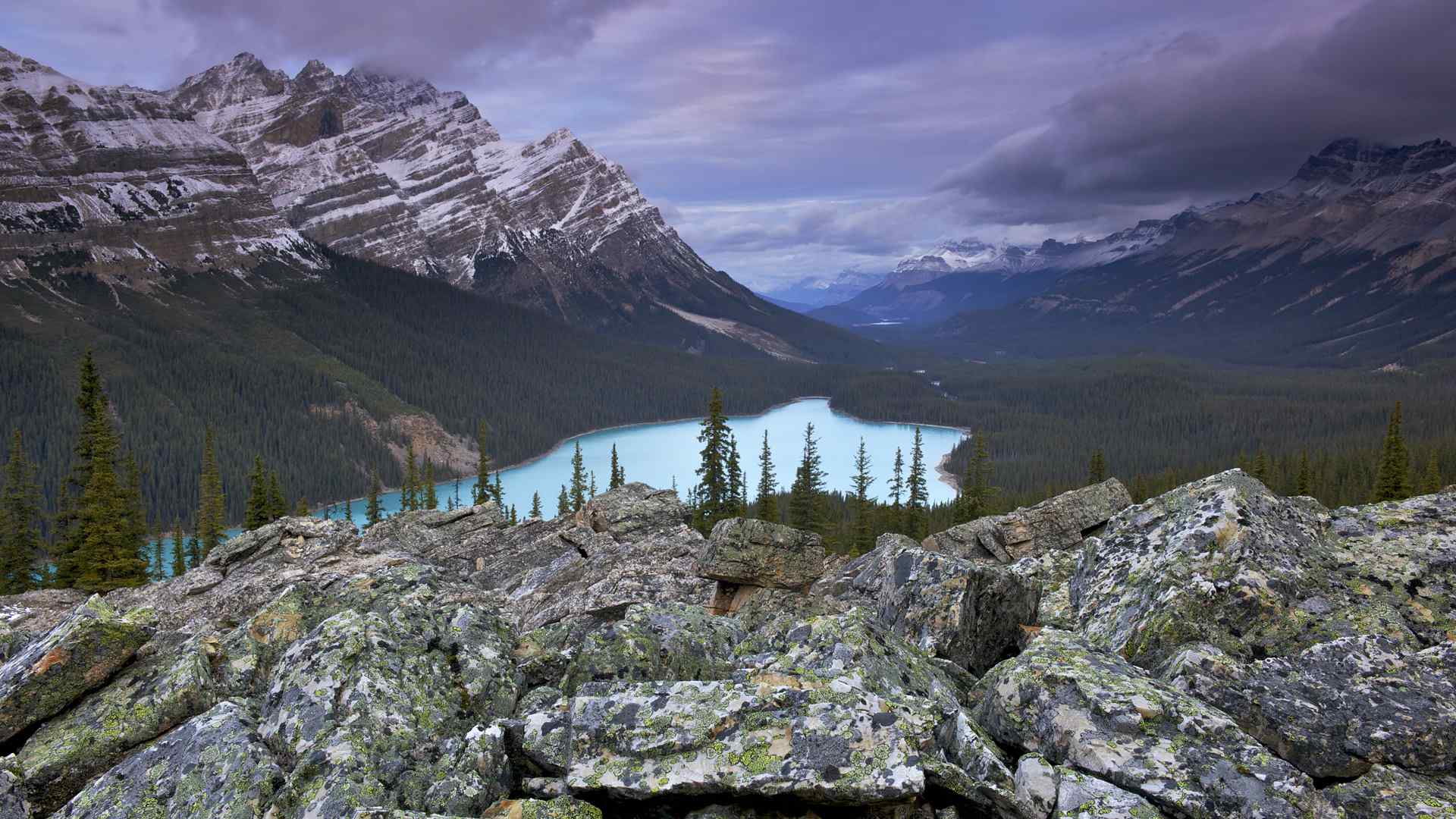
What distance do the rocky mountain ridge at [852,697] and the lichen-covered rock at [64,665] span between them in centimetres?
3

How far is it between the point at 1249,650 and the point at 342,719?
33.9 feet

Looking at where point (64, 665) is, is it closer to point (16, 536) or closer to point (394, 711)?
point (394, 711)

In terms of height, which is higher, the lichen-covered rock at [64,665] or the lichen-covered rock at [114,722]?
the lichen-covered rock at [64,665]

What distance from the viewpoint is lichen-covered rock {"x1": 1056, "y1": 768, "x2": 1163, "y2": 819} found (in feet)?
20.2

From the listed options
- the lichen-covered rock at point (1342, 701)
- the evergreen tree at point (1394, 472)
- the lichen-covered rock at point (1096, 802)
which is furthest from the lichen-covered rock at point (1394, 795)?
the evergreen tree at point (1394, 472)

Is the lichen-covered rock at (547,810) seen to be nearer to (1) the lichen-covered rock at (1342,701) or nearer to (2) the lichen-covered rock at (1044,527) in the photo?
(1) the lichen-covered rock at (1342,701)

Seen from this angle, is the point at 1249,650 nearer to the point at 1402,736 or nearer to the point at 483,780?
the point at 1402,736

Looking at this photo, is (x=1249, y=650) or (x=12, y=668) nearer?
(x=1249, y=650)

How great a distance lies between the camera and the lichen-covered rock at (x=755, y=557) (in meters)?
19.6

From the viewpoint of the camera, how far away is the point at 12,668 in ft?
32.3

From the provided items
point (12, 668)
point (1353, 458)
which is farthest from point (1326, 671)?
point (1353, 458)

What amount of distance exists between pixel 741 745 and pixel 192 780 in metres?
5.48

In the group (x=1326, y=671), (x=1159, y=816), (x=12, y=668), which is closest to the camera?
(x=1159, y=816)

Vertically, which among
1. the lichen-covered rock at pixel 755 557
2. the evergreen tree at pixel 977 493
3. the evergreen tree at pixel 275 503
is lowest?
the evergreen tree at pixel 977 493
